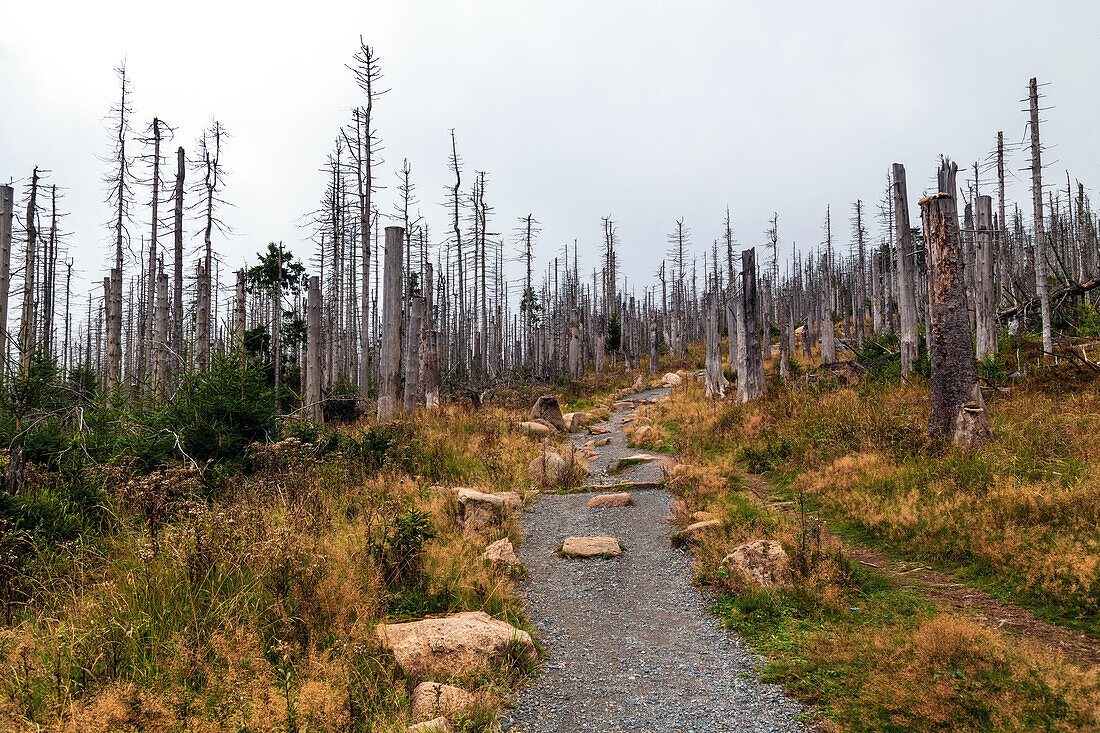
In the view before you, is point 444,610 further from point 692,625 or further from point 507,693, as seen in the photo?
point 692,625

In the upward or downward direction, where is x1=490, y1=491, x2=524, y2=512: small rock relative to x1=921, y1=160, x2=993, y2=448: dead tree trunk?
downward

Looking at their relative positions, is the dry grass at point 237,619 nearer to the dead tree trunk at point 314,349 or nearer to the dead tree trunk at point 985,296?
the dead tree trunk at point 314,349

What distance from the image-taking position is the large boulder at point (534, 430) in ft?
43.5

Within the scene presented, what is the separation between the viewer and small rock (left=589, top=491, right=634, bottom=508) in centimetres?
846

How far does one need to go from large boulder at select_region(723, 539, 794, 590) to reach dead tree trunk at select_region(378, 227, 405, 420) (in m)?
8.24

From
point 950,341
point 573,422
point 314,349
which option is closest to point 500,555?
point 950,341

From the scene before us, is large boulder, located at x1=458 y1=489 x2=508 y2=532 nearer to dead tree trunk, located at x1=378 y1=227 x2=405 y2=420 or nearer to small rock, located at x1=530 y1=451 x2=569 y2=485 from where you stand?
small rock, located at x1=530 y1=451 x2=569 y2=485

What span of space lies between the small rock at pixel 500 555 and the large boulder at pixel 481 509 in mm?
815

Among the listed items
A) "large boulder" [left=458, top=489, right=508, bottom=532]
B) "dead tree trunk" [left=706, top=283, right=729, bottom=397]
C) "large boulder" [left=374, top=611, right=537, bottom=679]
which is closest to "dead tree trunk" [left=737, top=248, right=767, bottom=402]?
"dead tree trunk" [left=706, top=283, right=729, bottom=397]

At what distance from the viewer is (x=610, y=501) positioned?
8477 mm

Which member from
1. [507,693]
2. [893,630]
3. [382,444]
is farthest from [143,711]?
[382,444]

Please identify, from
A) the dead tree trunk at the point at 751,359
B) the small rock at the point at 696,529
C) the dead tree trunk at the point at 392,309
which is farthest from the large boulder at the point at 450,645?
the dead tree trunk at the point at 751,359

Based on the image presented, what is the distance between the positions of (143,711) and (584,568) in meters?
4.32

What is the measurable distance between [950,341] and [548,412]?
10113mm
